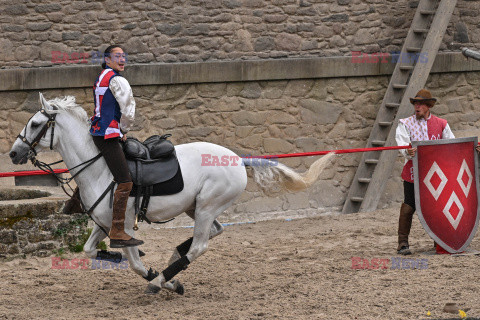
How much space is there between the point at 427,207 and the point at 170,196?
104 inches

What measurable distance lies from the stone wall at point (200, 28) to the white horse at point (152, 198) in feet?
12.3

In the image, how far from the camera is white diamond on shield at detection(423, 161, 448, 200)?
795cm

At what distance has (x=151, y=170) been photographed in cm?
682

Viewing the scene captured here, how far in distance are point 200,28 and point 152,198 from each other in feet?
14.7

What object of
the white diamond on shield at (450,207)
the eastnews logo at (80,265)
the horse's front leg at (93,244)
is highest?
the white diamond on shield at (450,207)

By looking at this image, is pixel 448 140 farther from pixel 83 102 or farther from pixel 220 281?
pixel 83 102

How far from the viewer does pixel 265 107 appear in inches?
436

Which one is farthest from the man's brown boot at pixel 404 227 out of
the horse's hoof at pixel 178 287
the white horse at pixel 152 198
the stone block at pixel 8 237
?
the stone block at pixel 8 237

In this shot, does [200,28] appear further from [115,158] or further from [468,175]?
[115,158]

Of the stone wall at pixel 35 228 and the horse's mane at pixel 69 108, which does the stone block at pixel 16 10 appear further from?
the horse's mane at pixel 69 108

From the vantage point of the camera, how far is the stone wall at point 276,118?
1066cm

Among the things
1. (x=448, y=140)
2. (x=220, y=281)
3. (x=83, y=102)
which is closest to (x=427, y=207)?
(x=448, y=140)

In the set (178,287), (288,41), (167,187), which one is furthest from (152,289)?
(288,41)

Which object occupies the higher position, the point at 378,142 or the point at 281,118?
the point at 281,118
